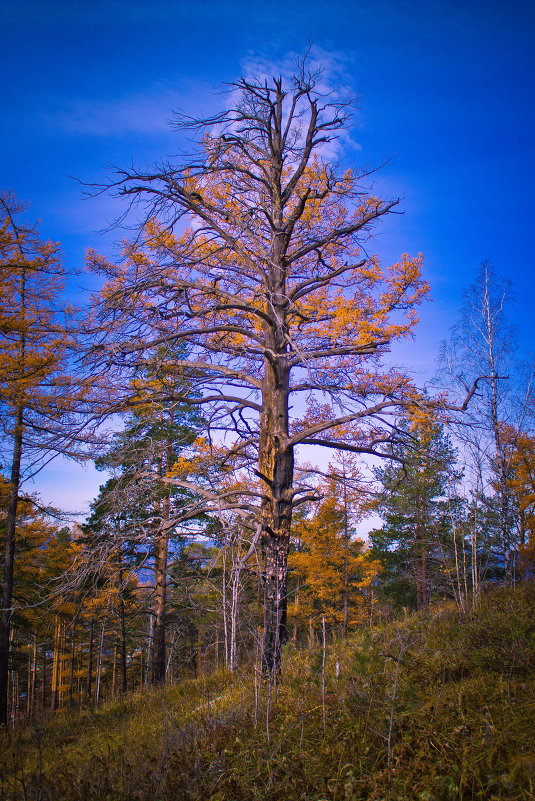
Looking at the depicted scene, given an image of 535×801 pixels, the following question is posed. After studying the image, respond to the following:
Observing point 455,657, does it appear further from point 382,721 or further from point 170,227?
point 170,227

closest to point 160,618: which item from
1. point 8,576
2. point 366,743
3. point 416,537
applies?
point 8,576

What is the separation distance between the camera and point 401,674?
12.9 ft

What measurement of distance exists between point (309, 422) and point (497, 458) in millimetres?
9186

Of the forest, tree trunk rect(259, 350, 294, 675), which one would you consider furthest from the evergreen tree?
tree trunk rect(259, 350, 294, 675)

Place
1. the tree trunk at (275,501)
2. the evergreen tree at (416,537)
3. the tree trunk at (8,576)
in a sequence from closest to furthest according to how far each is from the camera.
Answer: the tree trunk at (275,501) → the tree trunk at (8,576) → the evergreen tree at (416,537)

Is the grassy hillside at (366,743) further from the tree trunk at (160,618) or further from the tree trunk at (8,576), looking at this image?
the tree trunk at (160,618)

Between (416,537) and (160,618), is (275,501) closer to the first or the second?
(160,618)

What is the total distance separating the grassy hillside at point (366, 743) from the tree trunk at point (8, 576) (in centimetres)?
750

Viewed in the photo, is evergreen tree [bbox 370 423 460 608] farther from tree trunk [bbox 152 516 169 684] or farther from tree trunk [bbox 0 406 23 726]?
tree trunk [bbox 0 406 23 726]

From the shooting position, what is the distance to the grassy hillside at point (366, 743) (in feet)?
8.02

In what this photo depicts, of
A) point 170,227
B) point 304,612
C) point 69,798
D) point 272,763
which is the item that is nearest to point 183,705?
point 69,798

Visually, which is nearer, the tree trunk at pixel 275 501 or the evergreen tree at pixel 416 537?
the tree trunk at pixel 275 501

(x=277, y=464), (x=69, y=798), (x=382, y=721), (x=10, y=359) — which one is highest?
(x=10, y=359)

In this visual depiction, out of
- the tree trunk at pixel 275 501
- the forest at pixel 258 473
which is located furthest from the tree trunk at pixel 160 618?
the tree trunk at pixel 275 501
